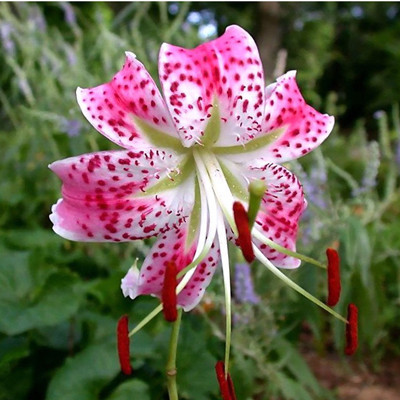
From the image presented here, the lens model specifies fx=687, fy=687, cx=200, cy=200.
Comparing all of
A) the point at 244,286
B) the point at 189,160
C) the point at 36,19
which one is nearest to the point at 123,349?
the point at 189,160

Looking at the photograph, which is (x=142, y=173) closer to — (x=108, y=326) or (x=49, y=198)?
(x=108, y=326)

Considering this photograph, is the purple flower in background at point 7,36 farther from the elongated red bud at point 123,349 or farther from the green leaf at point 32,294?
the elongated red bud at point 123,349

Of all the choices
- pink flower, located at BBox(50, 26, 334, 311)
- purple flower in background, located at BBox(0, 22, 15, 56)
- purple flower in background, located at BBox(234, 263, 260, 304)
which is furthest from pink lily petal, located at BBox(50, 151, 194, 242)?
purple flower in background, located at BBox(0, 22, 15, 56)

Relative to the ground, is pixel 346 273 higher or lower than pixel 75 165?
lower

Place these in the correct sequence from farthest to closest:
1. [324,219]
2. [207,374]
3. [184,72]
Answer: [324,219], [207,374], [184,72]

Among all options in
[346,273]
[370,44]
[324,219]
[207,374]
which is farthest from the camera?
[370,44]

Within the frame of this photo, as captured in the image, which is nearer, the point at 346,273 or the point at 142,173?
the point at 142,173

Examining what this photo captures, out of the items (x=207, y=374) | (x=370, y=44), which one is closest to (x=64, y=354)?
(x=207, y=374)

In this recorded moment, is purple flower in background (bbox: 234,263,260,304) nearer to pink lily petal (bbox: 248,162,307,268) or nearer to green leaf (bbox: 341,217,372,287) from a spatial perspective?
green leaf (bbox: 341,217,372,287)
